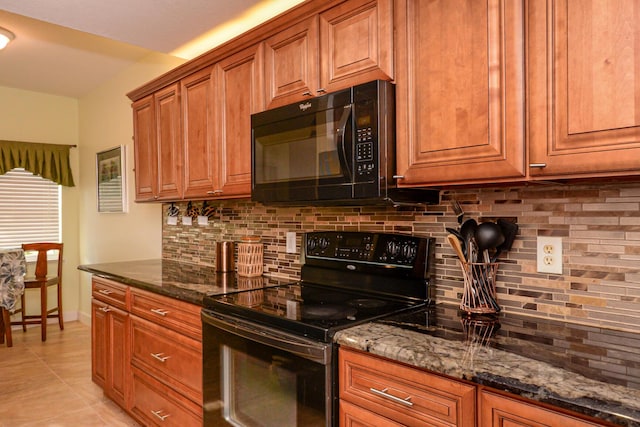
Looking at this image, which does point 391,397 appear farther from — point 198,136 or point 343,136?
point 198,136

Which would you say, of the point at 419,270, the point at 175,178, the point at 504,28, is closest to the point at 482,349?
the point at 419,270

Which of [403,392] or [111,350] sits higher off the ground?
[403,392]

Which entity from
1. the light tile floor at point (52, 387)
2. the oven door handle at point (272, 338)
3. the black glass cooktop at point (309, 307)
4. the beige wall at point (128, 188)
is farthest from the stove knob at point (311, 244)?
the beige wall at point (128, 188)

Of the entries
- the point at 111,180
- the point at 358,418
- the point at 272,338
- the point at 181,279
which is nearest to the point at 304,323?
the point at 272,338

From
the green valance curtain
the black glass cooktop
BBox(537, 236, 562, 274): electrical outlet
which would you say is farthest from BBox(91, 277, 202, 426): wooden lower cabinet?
the green valance curtain

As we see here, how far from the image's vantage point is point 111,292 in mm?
2744

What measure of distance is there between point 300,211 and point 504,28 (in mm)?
1377

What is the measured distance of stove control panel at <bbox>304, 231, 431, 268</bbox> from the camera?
5.80ft

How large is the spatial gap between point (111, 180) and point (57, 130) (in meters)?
1.35

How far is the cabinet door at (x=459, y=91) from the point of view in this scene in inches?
50.2

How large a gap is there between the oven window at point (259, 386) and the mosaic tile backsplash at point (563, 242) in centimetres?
66

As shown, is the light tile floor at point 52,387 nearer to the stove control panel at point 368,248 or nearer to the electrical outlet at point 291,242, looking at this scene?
the electrical outlet at point 291,242

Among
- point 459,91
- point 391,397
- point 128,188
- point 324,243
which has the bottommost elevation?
point 391,397

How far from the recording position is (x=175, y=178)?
277 centimetres
